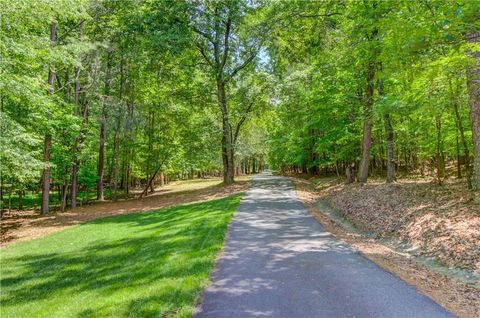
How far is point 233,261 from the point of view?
6637mm

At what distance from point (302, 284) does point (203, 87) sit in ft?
70.0

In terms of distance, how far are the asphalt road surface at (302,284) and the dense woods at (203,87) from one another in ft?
13.9

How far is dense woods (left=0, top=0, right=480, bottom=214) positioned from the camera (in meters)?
10.8

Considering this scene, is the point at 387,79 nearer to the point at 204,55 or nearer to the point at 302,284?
the point at 302,284

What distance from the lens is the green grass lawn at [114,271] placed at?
4941mm

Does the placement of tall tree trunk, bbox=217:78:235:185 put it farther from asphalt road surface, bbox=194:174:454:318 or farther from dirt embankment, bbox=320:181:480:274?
asphalt road surface, bbox=194:174:454:318

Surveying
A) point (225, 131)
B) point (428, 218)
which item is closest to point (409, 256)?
point (428, 218)

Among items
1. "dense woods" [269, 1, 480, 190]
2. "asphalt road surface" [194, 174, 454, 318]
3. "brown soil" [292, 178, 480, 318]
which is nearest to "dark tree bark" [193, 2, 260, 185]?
"dense woods" [269, 1, 480, 190]

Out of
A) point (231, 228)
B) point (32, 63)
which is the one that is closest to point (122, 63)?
point (32, 63)

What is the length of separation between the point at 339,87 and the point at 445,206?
1063 cm

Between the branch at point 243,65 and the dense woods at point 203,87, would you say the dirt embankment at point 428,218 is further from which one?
the branch at point 243,65

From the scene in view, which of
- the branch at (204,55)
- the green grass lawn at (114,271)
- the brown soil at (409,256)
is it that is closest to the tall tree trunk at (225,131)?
the branch at (204,55)

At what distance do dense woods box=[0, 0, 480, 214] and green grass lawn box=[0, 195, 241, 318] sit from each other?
152 inches

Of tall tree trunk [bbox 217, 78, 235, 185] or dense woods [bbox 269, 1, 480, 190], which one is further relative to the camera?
tall tree trunk [bbox 217, 78, 235, 185]
